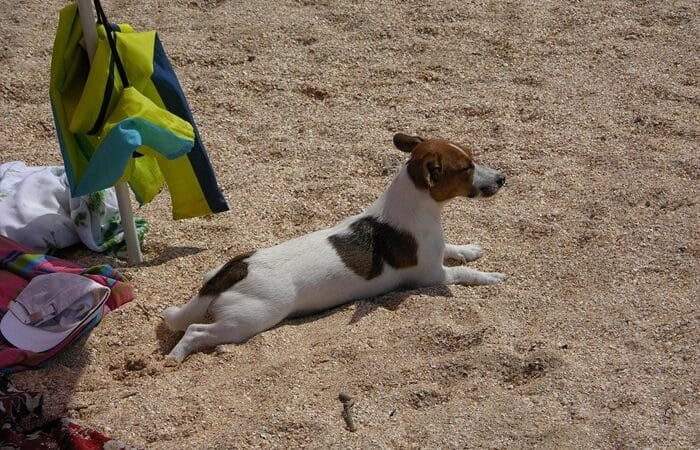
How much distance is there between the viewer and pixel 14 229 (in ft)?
16.8

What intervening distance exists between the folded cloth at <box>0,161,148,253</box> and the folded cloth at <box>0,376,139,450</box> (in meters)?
1.23

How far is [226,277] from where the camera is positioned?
15.3ft

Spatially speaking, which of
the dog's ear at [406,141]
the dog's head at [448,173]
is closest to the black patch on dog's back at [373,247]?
the dog's head at [448,173]

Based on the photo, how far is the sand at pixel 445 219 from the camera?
4016mm

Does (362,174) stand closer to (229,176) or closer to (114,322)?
(229,176)

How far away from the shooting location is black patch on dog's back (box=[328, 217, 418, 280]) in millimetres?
4895

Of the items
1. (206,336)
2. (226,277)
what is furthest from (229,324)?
(226,277)

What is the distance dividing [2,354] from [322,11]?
4.31m

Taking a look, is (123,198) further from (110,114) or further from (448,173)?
(448,173)

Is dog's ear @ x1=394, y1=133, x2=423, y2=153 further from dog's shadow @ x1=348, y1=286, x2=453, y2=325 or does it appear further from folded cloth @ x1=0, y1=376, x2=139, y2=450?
folded cloth @ x1=0, y1=376, x2=139, y2=450

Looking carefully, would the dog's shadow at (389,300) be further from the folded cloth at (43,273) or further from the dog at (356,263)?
the folded cloth at (43,273)

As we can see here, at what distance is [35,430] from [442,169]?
2364 millimetres

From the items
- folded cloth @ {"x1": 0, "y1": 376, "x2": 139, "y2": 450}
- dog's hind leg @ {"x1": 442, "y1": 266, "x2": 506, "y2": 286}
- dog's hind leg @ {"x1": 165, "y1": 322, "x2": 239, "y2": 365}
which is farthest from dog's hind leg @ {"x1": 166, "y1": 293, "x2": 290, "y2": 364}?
dog's hind leg @ {"x1": 442, "y1": 266, "x2": 506, "y2": 286}

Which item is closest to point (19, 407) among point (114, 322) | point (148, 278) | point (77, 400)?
point (77, 400)
